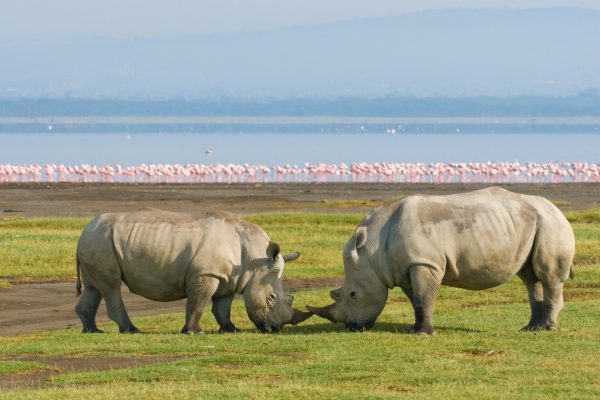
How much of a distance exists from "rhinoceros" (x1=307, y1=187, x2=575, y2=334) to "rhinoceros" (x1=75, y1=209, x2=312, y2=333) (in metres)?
0.74

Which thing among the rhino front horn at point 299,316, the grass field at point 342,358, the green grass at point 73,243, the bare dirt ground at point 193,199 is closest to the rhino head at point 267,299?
the rhino front horn at point 299,316

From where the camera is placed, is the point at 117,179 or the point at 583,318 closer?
the point at 583,318

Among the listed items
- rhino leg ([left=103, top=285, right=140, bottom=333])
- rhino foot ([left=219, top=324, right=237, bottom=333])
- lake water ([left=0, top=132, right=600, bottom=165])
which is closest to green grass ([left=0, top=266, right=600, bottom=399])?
rhino foot ([left=219, top=324, right=237, bottom=333])

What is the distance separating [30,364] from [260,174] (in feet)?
245

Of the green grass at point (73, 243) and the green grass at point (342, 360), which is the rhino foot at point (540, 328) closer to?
the green grass at point (342, 360)

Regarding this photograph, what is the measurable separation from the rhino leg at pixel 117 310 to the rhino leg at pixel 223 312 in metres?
1.13

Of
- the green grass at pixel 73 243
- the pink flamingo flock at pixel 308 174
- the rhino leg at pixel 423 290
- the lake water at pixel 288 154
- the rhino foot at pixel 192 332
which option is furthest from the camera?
the lake water at pixel 288 154

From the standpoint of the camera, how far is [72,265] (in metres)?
31.2

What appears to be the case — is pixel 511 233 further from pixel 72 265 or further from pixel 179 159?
pixel 179 159

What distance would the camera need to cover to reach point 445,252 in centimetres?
1961

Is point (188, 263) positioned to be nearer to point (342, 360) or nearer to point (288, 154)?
point (342, 360)

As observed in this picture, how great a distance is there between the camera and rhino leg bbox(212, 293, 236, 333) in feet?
66.6

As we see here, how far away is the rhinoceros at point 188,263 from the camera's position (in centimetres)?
1994

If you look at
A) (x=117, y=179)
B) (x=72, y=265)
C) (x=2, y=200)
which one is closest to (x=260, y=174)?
(x=117, y=179)
